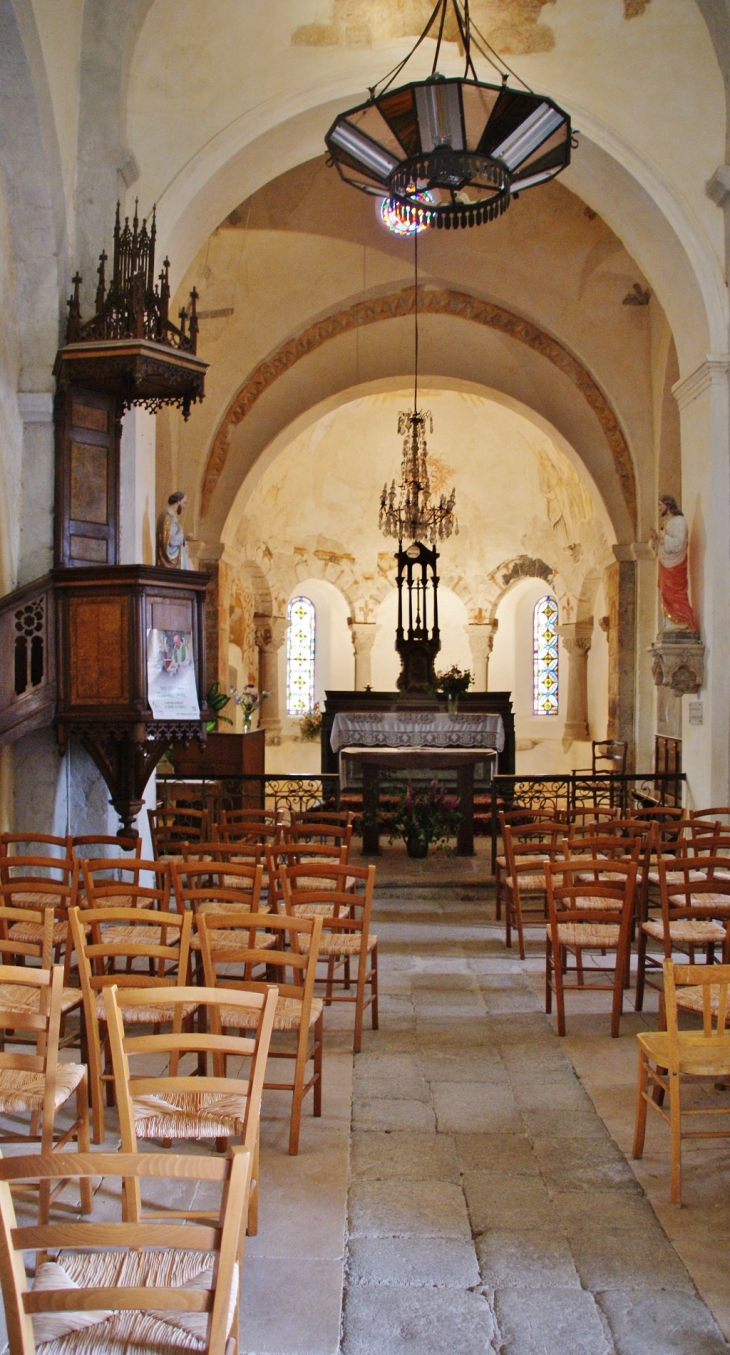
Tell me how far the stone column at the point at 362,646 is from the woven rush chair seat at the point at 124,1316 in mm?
19876

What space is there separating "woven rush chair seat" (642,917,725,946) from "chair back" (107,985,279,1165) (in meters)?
2.70

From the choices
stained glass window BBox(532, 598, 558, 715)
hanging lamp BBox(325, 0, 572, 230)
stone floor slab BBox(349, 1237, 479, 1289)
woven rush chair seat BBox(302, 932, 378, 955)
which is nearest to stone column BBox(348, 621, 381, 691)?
stained glass window BBox(532, 598, 558, 715)

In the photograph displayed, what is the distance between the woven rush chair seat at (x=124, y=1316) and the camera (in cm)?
200

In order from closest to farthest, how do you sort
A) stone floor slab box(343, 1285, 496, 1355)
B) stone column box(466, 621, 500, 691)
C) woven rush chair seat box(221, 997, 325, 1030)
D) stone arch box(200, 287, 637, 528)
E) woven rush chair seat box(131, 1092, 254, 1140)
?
1. stone floor slab box(343, 1285, 496, 1355)
2. woven rush chair seat box(131, 1092, 254, 1140)
3. woven rush chair seat box(221, 997, 325, 1030)
4. stone arch box(200, 287, 637, 528)
5. stone column box(466, 621, 500, 691)

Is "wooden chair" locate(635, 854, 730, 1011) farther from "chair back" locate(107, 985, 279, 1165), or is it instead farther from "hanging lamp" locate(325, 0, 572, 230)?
"hanging lamp" locate(325, 0, 572, 230)

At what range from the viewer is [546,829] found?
21.8 ft

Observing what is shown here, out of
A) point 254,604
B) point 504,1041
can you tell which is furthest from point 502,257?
point 504,1041

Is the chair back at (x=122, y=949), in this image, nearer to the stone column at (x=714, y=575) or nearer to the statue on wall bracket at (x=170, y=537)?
the statue on wall bracket at (x=170, y=537)

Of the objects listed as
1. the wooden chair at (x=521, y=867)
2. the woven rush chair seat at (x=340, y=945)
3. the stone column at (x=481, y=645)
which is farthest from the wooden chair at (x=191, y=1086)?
the stone column at (x=481, y=645)

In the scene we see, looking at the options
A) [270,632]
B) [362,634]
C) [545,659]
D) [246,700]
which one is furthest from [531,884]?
[545,659]

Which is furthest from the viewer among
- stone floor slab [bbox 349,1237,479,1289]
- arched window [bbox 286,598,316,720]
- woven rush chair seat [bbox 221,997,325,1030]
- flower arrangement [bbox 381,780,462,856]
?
arched window [bbox 286,598,316,720]

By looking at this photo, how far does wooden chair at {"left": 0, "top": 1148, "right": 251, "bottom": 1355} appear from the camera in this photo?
1.75m

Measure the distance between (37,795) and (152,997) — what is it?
509 centimetres

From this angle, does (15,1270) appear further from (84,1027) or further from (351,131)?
(351,131)
